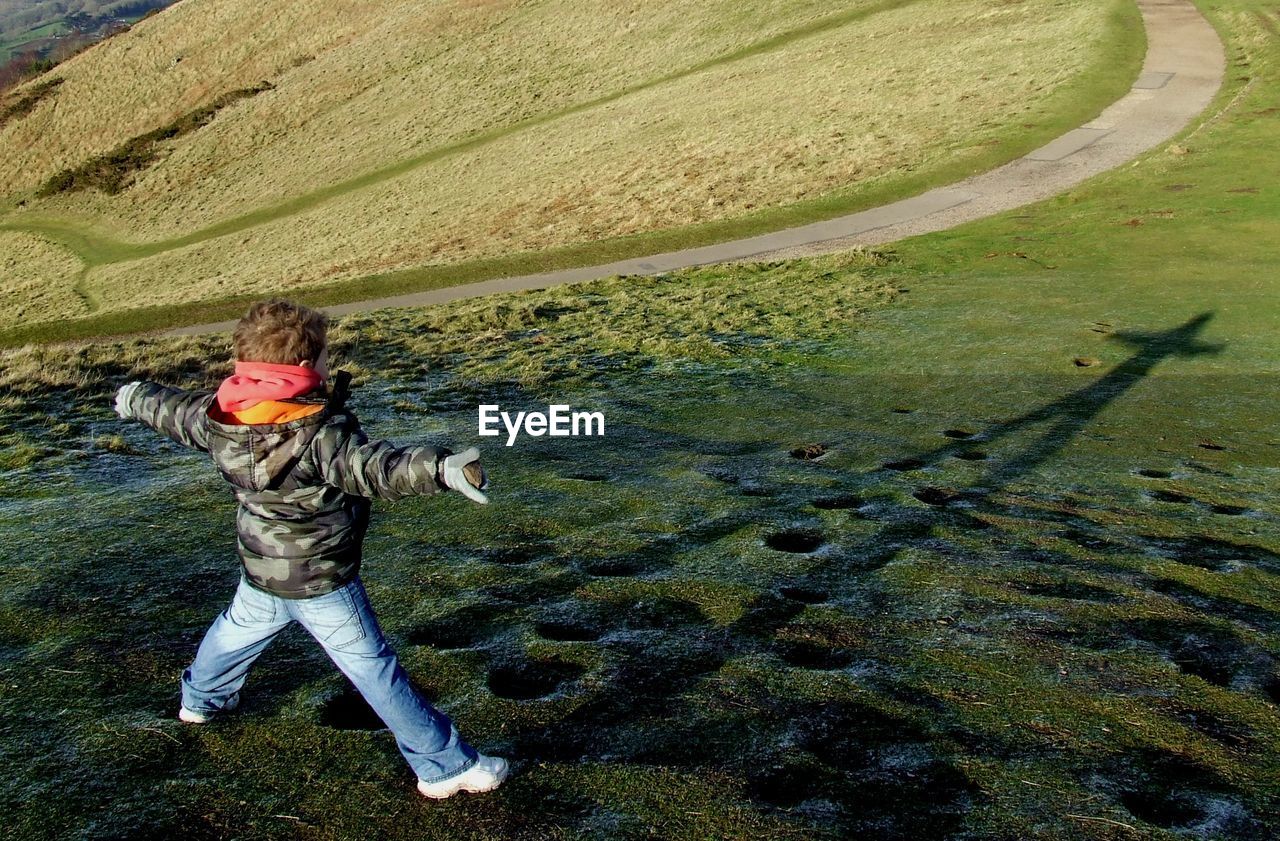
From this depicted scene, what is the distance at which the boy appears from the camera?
5195 millimetres

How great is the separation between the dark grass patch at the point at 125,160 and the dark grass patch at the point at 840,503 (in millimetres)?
69579

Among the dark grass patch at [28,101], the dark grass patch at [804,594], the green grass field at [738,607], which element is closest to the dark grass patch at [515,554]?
the green grass field at [738,607]

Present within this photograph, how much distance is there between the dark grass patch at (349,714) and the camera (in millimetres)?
6430

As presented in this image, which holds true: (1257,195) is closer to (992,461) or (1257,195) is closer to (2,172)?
(992,461)

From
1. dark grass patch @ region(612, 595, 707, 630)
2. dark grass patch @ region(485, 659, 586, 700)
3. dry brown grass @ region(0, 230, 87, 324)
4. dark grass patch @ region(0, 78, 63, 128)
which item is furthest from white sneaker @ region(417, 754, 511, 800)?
dark grass patch @ region(0, 78, 63, 128)

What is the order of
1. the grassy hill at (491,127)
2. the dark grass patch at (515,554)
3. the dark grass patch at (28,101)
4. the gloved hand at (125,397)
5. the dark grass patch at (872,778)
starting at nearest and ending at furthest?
the dark grass patch at (872,778)
the gloved hand at (125,397)
the dark grass patch at (515,554)
the grassy hill at (491,127)
the dark grass patch at (28,101)

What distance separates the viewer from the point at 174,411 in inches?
229

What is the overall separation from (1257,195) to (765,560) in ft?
91.2

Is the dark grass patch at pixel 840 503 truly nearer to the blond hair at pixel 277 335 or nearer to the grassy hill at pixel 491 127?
the blond hair at pixel 277 335

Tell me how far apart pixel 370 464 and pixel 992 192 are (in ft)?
113

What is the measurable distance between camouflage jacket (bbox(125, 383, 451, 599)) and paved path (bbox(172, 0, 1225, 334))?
23405 millimetres

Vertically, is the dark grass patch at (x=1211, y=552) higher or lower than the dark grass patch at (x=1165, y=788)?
lower

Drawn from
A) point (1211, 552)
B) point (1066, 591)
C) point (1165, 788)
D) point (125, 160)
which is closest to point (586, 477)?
point (1066, 591)

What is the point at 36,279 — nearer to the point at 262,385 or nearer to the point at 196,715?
the point at 196,715
